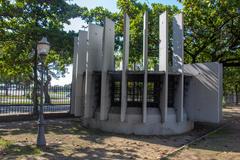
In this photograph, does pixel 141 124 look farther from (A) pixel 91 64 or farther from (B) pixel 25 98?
(B) pixel 25 98

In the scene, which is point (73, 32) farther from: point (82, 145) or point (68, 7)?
point (82, 145)

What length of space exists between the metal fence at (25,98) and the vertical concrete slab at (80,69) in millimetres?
5380

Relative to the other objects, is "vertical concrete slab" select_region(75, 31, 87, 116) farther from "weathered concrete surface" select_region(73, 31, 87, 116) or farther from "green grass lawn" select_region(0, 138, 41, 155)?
"green grass lawn" select_region(0, 138, 41, 155)

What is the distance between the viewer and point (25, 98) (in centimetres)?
1831

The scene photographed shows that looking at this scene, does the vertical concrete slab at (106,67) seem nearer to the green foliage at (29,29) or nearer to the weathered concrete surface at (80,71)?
the weathered concrete surface at (80,71)

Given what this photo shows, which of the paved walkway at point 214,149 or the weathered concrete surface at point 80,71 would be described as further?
the weathered concrete surface at point 80,71

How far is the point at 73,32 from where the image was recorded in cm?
1728

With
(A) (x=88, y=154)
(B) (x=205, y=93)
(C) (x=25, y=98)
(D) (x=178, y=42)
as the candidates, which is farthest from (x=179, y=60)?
(C) (x=25, y=98)

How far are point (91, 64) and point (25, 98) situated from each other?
7800 millimetres

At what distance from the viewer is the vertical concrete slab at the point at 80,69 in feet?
44.5

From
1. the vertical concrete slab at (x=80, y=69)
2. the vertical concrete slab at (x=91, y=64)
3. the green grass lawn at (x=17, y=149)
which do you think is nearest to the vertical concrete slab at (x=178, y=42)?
the vertical concrete slab at (x=91, y=64)

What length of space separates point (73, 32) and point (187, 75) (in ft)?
26.5

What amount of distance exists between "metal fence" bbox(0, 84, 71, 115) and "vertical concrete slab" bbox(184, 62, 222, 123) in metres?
9.42

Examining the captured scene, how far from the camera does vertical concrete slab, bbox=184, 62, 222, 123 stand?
12.9 meters
